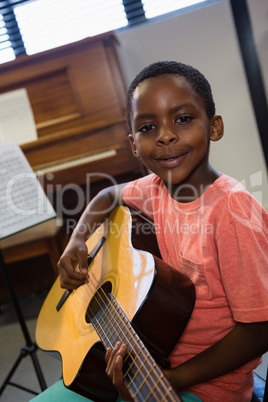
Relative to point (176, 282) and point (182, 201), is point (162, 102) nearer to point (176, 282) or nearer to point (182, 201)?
point (182, 201)

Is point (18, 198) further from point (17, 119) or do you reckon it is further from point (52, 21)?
point (52, 21)

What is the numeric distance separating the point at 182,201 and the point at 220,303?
9.4 inches

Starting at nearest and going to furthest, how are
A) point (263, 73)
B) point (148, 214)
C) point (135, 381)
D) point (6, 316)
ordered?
point (135, 381), point (148, 214), point (263, 73), point (6, 316)

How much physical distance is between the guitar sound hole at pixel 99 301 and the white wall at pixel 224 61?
0.45m

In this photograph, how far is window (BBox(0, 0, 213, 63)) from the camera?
2436 millimetres

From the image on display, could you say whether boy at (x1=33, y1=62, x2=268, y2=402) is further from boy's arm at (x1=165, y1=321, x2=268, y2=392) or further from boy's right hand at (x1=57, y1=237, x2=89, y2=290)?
boy's right hand at (x1=57, y1=237, x2=89, y2=290)

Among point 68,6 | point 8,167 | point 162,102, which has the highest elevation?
point 68,6

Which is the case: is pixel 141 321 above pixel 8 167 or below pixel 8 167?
below

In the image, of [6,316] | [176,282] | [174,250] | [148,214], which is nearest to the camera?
[176,282]

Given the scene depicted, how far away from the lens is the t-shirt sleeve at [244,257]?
627 millimetres

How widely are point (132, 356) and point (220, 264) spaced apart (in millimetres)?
232

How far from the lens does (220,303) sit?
0.73 metres

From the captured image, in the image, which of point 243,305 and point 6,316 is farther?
point 6,316

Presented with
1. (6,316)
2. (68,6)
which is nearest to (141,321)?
(6,316)
